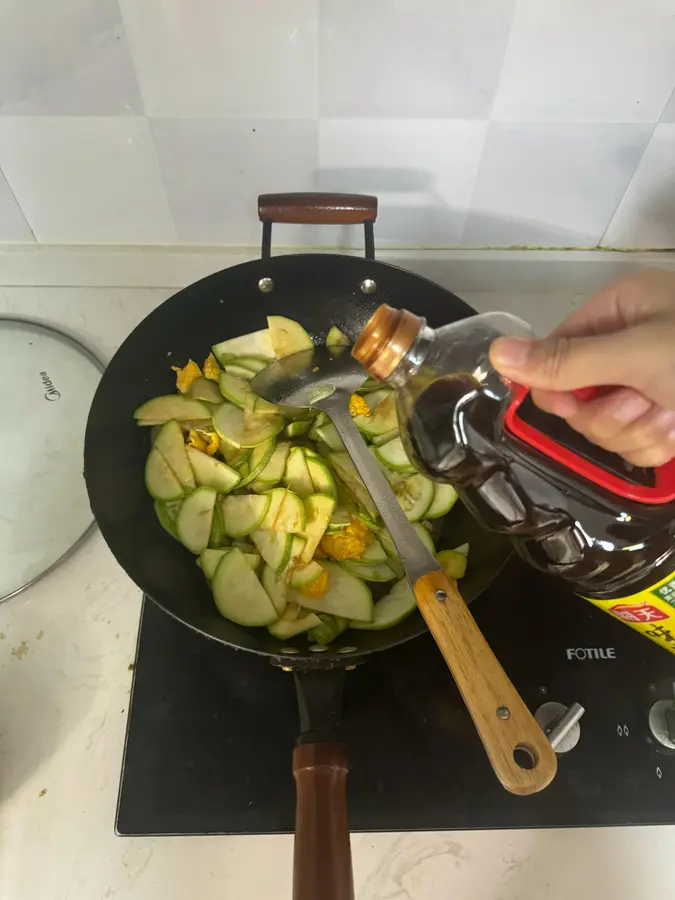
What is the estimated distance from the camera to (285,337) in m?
0.97

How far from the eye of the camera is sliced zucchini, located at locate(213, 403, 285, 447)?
91 cm

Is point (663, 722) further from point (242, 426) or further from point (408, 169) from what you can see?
point (408, 169)

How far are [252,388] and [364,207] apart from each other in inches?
11.1

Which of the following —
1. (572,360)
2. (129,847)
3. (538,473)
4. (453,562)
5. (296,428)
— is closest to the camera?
(572,360)

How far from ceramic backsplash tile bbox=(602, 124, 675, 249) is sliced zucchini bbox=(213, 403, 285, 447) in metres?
0.57

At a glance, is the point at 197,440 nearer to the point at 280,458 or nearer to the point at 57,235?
the point at 280,458

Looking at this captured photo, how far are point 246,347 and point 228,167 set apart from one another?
0.78 ft

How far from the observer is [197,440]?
36.8 inches

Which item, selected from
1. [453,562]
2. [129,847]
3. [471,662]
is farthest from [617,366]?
[129,847]

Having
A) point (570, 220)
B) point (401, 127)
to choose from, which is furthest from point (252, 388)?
point (570, 220)

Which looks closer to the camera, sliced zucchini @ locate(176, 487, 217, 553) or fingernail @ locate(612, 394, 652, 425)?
fingernail @ locate(612, 394, 652, 425)

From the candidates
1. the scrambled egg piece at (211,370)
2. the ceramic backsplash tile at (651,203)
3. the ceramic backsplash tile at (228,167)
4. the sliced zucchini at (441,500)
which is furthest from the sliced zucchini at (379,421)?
the ceramic backsplash tile at (651,203)

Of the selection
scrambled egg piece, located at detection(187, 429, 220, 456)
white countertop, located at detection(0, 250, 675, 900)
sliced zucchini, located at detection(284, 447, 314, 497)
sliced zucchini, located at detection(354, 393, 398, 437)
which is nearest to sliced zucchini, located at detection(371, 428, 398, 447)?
sliced zucchini, located at detection(354, 393, 398, 437)

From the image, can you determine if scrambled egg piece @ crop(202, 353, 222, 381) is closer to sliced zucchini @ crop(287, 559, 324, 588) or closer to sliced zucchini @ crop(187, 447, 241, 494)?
sliced zucchini @ crop(187, 447, 241, 494)
